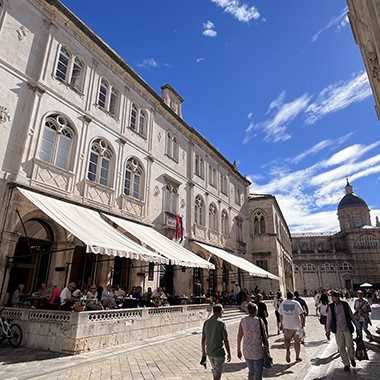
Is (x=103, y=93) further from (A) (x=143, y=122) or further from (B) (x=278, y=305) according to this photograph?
(B) (x=278, y=305)

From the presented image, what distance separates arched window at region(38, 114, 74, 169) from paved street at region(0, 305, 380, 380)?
6398 mm

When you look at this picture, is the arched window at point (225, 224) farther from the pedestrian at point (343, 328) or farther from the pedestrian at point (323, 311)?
the pedestrian at point (343, 328)

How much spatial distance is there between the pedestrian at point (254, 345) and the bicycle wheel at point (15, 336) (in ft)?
20.4

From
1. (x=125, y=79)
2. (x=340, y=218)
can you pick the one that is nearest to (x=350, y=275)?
(x=340, y=218)

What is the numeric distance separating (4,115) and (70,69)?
13.6 ft

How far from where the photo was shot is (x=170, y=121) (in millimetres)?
19219

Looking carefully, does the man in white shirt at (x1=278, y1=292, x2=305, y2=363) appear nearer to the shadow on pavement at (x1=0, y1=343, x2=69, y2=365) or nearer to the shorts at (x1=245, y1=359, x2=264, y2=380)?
the shorts at (x1=245, y1=359, x2=264, y2=380)

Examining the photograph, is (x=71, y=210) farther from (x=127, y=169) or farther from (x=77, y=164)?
(x=127, y=169)

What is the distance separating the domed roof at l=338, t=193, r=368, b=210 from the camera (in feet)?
224

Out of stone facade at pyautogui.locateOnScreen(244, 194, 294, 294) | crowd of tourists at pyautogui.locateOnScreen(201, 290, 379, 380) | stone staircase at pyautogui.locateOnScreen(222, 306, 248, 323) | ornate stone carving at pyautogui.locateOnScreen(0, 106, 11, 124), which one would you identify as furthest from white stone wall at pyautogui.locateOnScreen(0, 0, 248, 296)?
stone facade at pyautogui.locateOnScreen(244, 194, 294, 294)

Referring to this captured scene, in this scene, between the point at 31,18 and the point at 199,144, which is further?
the point at 199,144

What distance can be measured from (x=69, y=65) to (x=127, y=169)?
5.28 meters

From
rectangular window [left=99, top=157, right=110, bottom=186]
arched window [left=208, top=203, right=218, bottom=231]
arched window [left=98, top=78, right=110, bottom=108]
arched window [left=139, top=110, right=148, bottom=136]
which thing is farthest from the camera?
arched window [left=208, top=203, right=218, bottom=231]

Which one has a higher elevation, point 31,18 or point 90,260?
point 31,18
